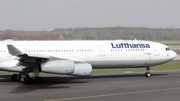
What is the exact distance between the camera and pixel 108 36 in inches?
5098

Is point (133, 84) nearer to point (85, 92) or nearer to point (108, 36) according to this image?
point (85, 92)

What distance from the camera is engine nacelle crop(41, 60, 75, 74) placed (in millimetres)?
22188

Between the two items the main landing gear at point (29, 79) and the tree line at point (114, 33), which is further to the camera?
the tree line at point (114, 33)

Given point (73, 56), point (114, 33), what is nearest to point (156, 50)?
point (73, 56)

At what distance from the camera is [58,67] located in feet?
72.8

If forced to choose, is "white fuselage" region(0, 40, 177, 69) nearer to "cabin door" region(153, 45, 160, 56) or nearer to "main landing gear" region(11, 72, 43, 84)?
"cabin door" region(153, 45, 160, 56)

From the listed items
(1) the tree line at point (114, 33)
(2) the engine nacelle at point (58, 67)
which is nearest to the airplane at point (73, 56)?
(2) the engine nacelle at point (58, 67)

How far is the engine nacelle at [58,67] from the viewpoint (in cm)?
2219

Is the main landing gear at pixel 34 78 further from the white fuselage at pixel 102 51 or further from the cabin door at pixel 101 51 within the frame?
the cabin door at pixel 101 51

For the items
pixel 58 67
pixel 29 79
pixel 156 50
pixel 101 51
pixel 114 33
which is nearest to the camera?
pixel 58 67

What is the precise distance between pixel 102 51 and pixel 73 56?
270 centimetres

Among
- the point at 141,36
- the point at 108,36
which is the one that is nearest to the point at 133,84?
the point at 108,36

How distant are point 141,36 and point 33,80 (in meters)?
130

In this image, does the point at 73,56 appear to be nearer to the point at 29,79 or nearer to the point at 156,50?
the point at 29,79
